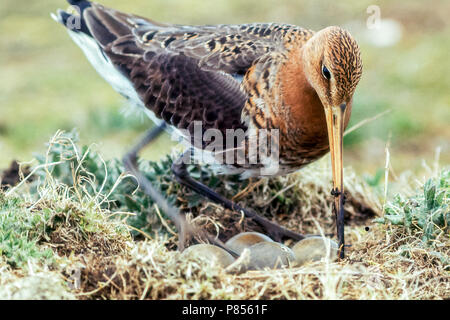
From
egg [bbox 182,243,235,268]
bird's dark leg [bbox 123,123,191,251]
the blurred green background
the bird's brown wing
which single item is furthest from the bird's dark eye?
the blurred green background

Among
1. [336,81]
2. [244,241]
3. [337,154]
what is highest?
[336,81]

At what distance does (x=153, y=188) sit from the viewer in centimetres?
525

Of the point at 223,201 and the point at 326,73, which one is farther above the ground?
the point at 326,73

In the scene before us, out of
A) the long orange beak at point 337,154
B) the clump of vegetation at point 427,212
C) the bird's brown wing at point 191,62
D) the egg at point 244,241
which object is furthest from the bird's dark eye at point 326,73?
the egg at point 244,241

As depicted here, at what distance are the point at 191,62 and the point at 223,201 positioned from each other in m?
1.14

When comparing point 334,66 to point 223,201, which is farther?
point 223,201

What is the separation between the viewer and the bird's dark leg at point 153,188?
481cm

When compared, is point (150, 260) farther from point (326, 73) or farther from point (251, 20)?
point (251, 20)

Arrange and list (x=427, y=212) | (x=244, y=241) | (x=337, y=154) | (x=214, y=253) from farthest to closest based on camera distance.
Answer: (x=244, y=241), (x=337, y=154), (x=427, y=212), (x=214, y=253)

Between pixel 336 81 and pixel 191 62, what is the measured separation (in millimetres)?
1355

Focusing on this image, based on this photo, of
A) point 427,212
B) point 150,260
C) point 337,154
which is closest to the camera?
point 150,260

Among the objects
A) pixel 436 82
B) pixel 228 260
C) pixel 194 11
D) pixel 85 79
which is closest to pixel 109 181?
pixel 228 260

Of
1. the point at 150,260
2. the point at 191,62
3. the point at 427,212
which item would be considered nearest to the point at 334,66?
the point at 427,212

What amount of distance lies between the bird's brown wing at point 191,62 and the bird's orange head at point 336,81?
0.60 m
